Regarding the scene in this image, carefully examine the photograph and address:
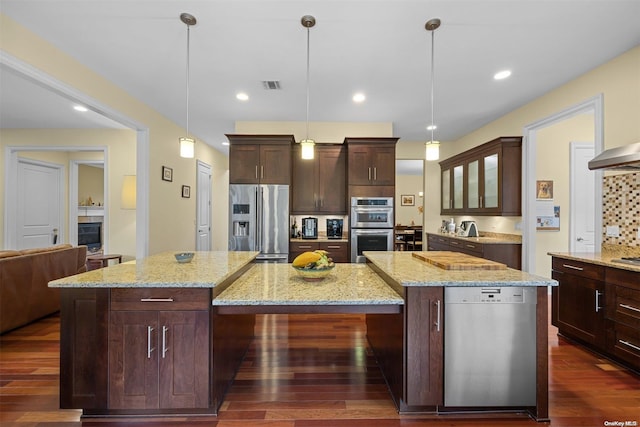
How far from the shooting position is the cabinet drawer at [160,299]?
69.0 inches

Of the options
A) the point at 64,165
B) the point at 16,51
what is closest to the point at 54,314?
the point at 16,51

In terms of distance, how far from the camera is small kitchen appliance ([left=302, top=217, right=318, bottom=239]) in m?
4.94

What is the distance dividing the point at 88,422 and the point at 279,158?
141 inches

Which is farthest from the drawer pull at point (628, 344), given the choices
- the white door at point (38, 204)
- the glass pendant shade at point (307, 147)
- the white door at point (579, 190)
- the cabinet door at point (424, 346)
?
the white door at point (38, 204)

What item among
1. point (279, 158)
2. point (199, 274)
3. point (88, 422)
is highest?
point (279, 158)

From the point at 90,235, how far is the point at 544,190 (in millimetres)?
9509

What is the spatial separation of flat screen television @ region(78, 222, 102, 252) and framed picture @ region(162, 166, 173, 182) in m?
3.82

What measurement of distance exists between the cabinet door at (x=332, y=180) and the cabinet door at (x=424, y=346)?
3.15 metres

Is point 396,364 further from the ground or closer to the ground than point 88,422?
further from the ground

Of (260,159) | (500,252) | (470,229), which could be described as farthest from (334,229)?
(500,252)

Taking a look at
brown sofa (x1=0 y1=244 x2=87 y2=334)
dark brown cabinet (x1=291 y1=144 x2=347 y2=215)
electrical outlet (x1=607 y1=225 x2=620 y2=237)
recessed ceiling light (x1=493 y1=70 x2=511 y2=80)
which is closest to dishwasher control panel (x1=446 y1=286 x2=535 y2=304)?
electrical outlet (x1=607 y1=225 x2=620 y2=237)

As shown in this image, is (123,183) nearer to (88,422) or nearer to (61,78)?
(61,78)

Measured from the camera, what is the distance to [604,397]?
6.74 feet

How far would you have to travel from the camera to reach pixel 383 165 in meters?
4.70
